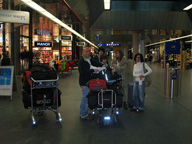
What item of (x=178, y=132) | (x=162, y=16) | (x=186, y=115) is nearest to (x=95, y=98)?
(x=178, y=132)

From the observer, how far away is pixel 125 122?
4.67 metres

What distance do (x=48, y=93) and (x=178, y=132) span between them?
2.75 meters

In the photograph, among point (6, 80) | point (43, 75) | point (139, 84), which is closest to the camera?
point (43, 75)

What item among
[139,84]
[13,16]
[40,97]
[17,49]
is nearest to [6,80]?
[13,16]

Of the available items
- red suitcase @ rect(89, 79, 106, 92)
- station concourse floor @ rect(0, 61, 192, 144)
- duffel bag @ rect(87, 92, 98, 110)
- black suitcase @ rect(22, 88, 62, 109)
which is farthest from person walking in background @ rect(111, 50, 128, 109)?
black suitcase @ rect(22, 88, 62, 109)

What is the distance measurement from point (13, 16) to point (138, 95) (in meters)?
4.84

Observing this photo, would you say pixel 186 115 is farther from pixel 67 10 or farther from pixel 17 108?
pixel 67 10

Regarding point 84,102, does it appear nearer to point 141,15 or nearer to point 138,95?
point 138,95

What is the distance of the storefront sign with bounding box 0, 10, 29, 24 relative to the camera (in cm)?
700


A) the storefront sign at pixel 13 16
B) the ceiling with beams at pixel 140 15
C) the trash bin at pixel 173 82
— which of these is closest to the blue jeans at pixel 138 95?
the trash bin at pixel 173 82

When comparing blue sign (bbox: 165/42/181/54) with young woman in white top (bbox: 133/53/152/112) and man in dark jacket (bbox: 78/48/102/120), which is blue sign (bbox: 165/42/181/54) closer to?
young woman in white top (bbox: 133/53/152/112)

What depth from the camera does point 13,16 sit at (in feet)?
23.5

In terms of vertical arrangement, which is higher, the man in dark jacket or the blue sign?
the blue sign

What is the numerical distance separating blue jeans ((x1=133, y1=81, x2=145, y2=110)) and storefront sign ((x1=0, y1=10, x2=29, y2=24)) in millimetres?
4415
